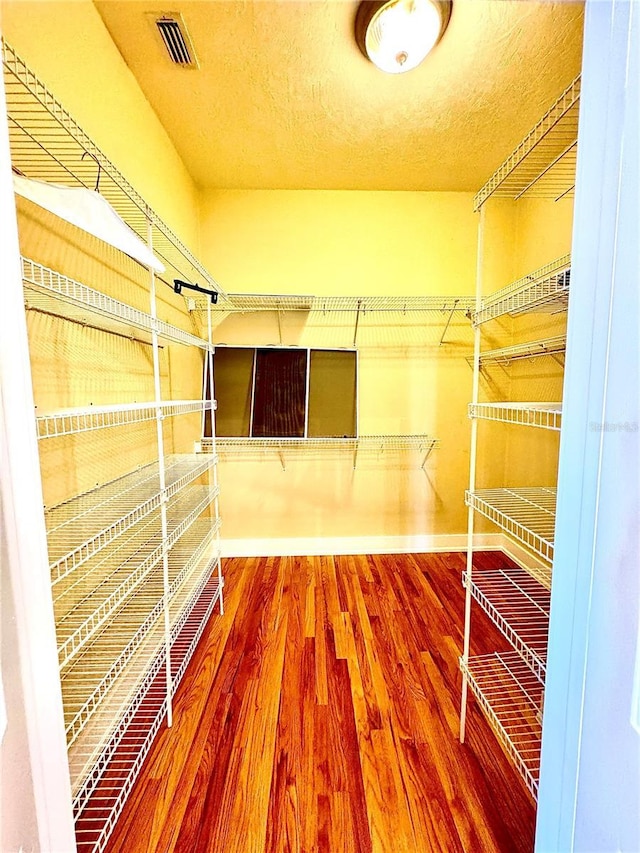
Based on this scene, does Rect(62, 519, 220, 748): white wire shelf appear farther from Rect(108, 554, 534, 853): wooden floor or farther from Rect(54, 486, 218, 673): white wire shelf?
Rect(108, 554, 534, 853): wooden floor

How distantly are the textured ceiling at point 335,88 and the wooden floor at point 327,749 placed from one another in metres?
2.51

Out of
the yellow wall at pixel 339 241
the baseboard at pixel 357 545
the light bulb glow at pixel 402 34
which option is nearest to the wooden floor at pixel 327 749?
the baseboard at pixel 357 545

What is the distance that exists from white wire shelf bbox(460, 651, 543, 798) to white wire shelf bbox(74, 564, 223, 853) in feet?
3.54

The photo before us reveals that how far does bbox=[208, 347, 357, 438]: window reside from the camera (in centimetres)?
233

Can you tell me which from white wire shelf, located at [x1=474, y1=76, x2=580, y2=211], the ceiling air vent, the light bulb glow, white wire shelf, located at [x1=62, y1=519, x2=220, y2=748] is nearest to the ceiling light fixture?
the light bulb glow

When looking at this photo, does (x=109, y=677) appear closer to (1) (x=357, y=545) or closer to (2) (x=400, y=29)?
(1) (x=357, y=545)

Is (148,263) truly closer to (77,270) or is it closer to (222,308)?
(77,270)

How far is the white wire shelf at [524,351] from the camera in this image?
157 cm

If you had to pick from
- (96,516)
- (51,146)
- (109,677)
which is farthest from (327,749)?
(51,146)

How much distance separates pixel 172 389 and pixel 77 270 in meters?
0.86

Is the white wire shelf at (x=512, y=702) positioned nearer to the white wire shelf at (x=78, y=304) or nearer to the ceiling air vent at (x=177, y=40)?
the white wire shelf at (x=78, y=304)

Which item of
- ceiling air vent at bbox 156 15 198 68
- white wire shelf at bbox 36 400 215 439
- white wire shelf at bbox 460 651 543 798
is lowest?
white wire shelf at bbox 460 651 543 798

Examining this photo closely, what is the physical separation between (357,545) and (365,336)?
1516 millimetres

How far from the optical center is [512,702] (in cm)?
134
